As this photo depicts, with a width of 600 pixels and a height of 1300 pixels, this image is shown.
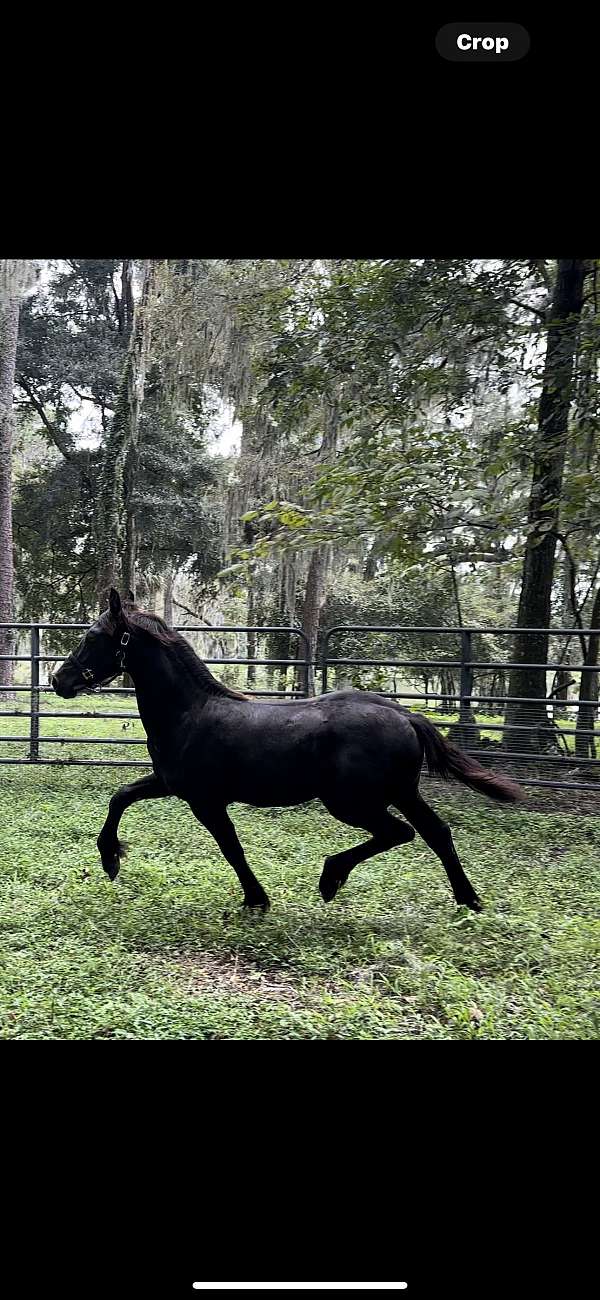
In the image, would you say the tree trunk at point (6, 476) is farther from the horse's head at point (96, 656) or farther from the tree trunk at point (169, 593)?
the horse's head at point (96, 656)

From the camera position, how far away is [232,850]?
1.78 m

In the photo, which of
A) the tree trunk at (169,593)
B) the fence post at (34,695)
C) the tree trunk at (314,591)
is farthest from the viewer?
the tree trunk at (314,591)

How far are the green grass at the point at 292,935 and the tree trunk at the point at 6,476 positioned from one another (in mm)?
1207

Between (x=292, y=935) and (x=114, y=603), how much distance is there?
821mm

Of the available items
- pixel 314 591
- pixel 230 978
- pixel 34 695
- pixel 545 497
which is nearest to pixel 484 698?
pixel 545 497

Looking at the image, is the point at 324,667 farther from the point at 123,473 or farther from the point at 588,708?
the point at 123,473

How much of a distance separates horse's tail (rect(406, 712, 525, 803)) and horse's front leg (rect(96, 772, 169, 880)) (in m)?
0.62

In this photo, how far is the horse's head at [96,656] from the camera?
1.74m

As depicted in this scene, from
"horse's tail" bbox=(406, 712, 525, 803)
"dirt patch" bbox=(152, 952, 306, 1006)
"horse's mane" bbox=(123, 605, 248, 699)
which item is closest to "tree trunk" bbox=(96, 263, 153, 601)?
"horse's mane" bbox=(123, 605, 248, 699)

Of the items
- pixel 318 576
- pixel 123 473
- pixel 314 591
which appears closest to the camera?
pixel 123 473

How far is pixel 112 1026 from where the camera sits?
1.20 m

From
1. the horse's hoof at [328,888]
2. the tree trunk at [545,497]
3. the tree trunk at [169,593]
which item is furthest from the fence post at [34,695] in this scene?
the tree trunk at [545,497]
